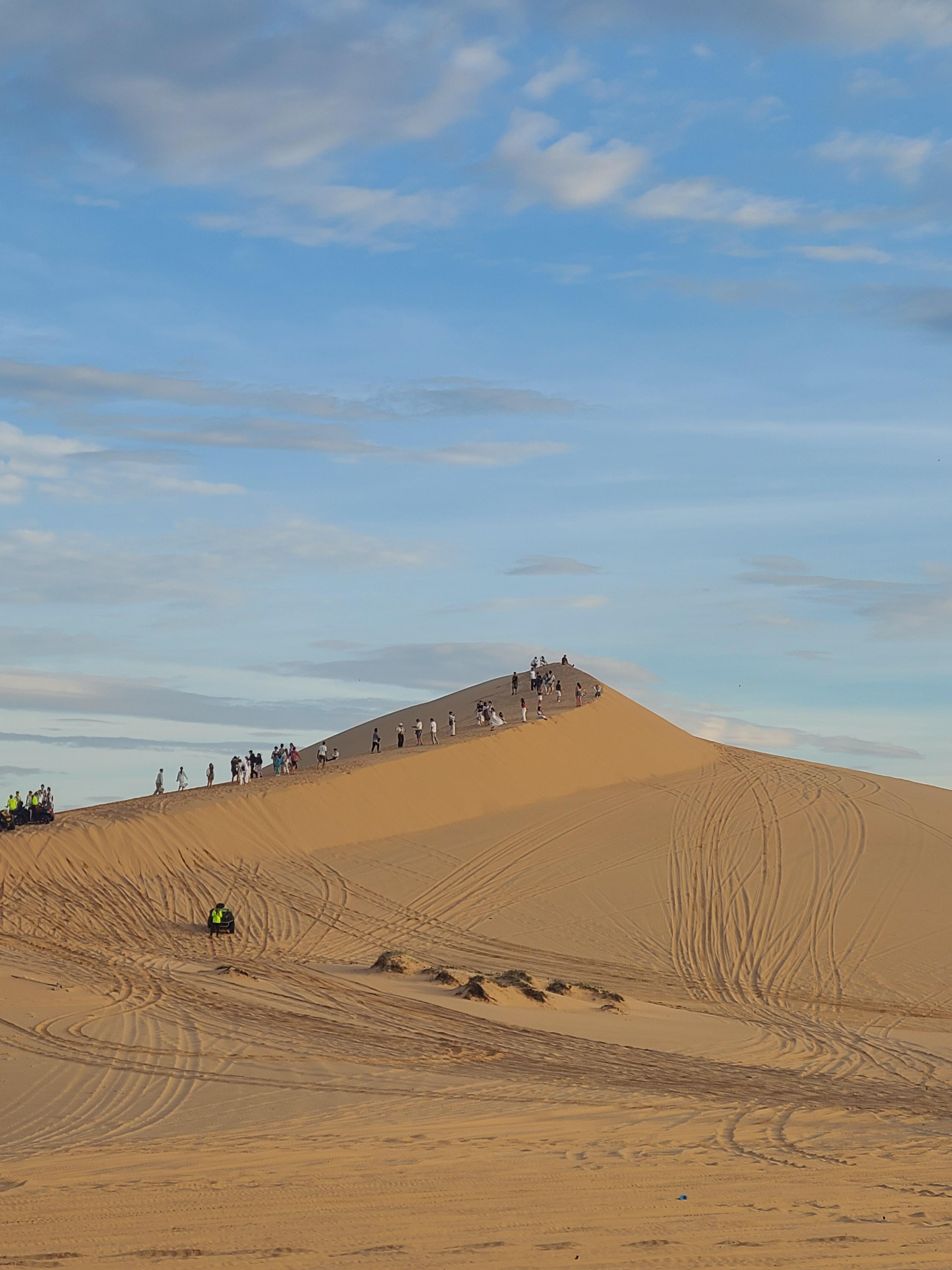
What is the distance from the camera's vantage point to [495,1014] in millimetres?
17469

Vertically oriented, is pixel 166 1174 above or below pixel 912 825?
below

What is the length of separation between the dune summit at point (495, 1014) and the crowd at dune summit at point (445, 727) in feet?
3.67

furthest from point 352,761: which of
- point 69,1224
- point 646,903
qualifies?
point 69,1224

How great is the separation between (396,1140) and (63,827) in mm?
22630

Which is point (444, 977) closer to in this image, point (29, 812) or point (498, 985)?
point (498, 985)

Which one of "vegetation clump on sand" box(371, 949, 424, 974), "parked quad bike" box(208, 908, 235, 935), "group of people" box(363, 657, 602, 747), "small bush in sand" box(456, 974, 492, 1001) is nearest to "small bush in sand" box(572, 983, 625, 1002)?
"small bush in sand" box(456, 974, 492, 1001)

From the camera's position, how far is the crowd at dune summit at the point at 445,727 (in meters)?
36.6

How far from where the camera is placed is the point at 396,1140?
9.44 metres

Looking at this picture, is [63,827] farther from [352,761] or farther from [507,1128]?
[507,1128]

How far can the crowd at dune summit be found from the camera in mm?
36594

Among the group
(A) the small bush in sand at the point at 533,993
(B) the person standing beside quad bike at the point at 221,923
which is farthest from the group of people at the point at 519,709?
(A) the small bush in sand at the point at 533,993

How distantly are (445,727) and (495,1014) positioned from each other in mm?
30125

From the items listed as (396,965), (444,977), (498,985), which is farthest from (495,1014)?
(396,965)

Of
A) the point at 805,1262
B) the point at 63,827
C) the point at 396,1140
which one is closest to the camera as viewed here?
the point at 805,1262
